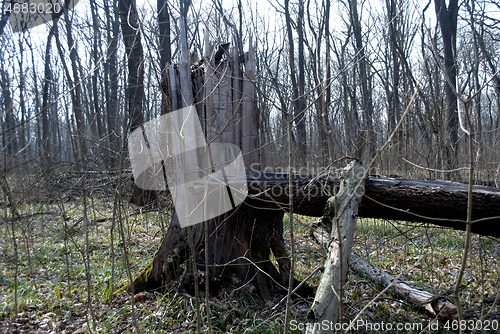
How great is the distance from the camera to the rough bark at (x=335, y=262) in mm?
1767

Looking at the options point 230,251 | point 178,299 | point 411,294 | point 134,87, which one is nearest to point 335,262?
point 411,294

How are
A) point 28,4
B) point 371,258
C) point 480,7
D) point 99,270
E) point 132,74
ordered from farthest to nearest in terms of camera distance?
point 480,7
point 28,4
point 132,74
point 371,258
point 99,270

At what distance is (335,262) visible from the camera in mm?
1987

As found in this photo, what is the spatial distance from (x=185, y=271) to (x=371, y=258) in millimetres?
2452

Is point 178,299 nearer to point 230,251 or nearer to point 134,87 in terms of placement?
point 230,251

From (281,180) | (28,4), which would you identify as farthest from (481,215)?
(28,4)

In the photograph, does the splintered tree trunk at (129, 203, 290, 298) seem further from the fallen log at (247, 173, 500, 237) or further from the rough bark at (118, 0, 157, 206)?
the rough bark at (118, 0, 157, 206)

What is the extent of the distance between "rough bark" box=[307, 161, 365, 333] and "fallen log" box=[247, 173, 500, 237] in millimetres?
154

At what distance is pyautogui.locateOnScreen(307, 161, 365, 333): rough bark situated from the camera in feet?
5.80

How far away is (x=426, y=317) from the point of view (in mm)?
2576

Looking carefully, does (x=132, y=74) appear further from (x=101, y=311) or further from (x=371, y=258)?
(x=371, y=258)

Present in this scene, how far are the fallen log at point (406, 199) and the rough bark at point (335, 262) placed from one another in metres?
0.15

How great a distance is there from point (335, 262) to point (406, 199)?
39.2 inches

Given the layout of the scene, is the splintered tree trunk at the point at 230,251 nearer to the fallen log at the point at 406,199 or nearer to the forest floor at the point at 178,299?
the forest floor at the point at 178,299
